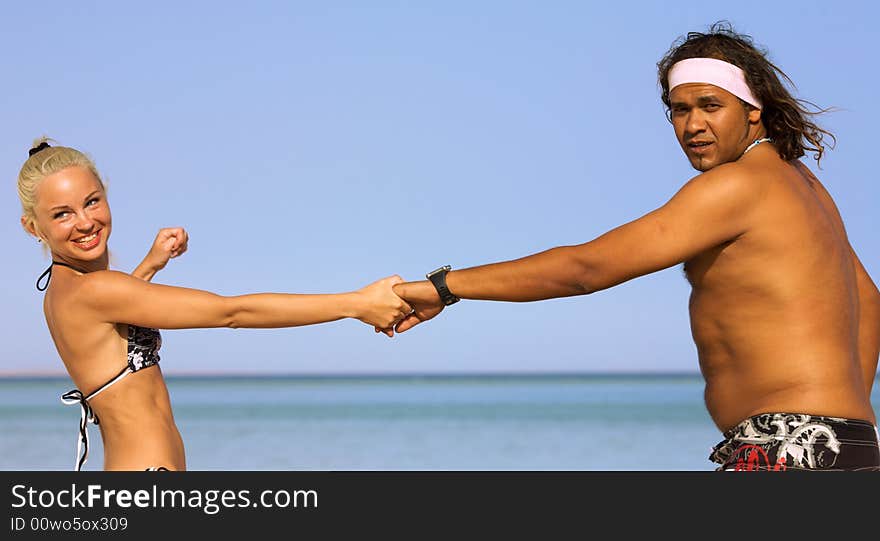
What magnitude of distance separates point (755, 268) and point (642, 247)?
1.40 ft

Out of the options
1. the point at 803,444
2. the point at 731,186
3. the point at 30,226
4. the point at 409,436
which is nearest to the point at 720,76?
the point at 731,186

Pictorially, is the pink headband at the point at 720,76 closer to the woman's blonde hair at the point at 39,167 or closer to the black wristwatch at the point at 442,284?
the black wristwatch at the point at 442,284

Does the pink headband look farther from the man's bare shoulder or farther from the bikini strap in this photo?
the bikini strap

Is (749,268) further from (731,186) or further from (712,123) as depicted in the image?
(712,123)

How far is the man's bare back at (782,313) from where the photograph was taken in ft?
13.8

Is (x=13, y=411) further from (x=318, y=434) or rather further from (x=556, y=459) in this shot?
(x=556, y=459)

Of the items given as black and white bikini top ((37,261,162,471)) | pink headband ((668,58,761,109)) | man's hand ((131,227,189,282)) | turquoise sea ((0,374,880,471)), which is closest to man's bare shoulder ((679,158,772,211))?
pink headband ((668,58,761,109))

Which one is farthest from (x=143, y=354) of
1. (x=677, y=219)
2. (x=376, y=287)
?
(x=677, y=219)

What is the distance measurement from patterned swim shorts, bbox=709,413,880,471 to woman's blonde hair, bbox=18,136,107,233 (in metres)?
2.86

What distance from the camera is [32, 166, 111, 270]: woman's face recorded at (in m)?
4.73

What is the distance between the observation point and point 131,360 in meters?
4.73

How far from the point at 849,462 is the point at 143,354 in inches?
110

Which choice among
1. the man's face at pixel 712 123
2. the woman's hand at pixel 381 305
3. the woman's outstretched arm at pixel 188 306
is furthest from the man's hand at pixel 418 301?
the man's face at pixel 712 123

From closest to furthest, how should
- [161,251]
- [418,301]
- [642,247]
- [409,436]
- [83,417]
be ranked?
[642,247]
[83,417]
[161,251]
[418,301]
[409,436]
